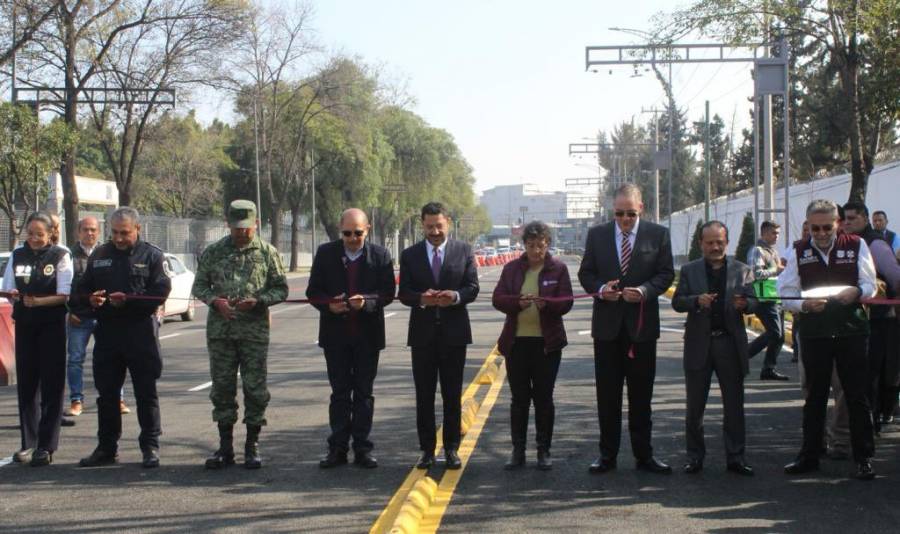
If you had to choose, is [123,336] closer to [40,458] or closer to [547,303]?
[40,458]

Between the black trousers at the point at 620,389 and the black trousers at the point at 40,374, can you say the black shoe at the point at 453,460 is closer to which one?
the black trousers at the point at 620,389

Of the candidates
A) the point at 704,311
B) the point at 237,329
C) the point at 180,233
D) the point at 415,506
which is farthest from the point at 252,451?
the point at 180,233

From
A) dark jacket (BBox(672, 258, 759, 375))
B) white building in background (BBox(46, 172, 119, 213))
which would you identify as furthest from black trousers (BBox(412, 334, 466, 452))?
white building in background (BBox(46, 172, 119, 213))

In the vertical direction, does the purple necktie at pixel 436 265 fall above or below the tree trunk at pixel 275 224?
below

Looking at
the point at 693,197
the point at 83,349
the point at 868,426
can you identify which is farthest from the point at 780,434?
the point at 693,197

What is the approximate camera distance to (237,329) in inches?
319

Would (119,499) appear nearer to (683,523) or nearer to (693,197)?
(683,523)

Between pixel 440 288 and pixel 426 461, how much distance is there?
4.10ft

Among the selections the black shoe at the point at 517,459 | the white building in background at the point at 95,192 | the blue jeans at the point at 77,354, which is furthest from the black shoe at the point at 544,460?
the white building in background at the point at 95,192

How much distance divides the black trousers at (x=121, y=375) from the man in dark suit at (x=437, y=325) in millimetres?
1981

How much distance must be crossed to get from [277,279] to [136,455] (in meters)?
1.84

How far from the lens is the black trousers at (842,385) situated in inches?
305

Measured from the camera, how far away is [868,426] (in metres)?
7.76

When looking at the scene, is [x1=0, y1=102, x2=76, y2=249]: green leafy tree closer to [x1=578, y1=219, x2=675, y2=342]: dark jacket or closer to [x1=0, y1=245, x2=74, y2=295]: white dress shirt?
[x1=0, y1=245, x2=74, y2=295]: white dress shirt
